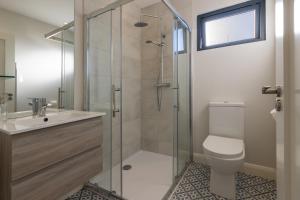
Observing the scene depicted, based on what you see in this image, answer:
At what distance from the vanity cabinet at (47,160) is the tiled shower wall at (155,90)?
1368 millimetres

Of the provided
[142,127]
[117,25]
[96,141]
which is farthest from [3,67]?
[142,127]

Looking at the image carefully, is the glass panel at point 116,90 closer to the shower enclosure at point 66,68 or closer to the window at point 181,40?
the shower enclosure at point 66,68

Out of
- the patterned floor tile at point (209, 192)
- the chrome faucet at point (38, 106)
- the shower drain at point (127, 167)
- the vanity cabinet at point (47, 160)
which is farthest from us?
the shower drain at point (127, 167)

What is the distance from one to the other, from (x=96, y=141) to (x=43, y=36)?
42.0 inches

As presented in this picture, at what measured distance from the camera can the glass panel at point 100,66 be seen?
5.74 ft

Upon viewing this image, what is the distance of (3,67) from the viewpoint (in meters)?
1.27

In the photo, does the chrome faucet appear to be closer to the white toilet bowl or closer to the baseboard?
the white toilet bowl

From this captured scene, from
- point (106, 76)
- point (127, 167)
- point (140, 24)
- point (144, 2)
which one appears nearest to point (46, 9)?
point (106, 76)

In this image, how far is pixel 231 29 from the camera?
7.27ft

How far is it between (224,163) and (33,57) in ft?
6.33

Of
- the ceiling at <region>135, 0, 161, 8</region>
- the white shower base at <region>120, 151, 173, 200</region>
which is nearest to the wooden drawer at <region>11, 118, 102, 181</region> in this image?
the white shower base at <region>120, 151, 173, 200</region>

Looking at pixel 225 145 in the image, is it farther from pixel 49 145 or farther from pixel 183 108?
pixel 49 145

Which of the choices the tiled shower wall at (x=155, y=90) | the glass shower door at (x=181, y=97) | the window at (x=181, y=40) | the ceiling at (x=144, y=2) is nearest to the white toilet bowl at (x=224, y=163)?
the glass shower door at (x=181, y=97)

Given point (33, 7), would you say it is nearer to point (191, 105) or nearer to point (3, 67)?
point (3, 67)
